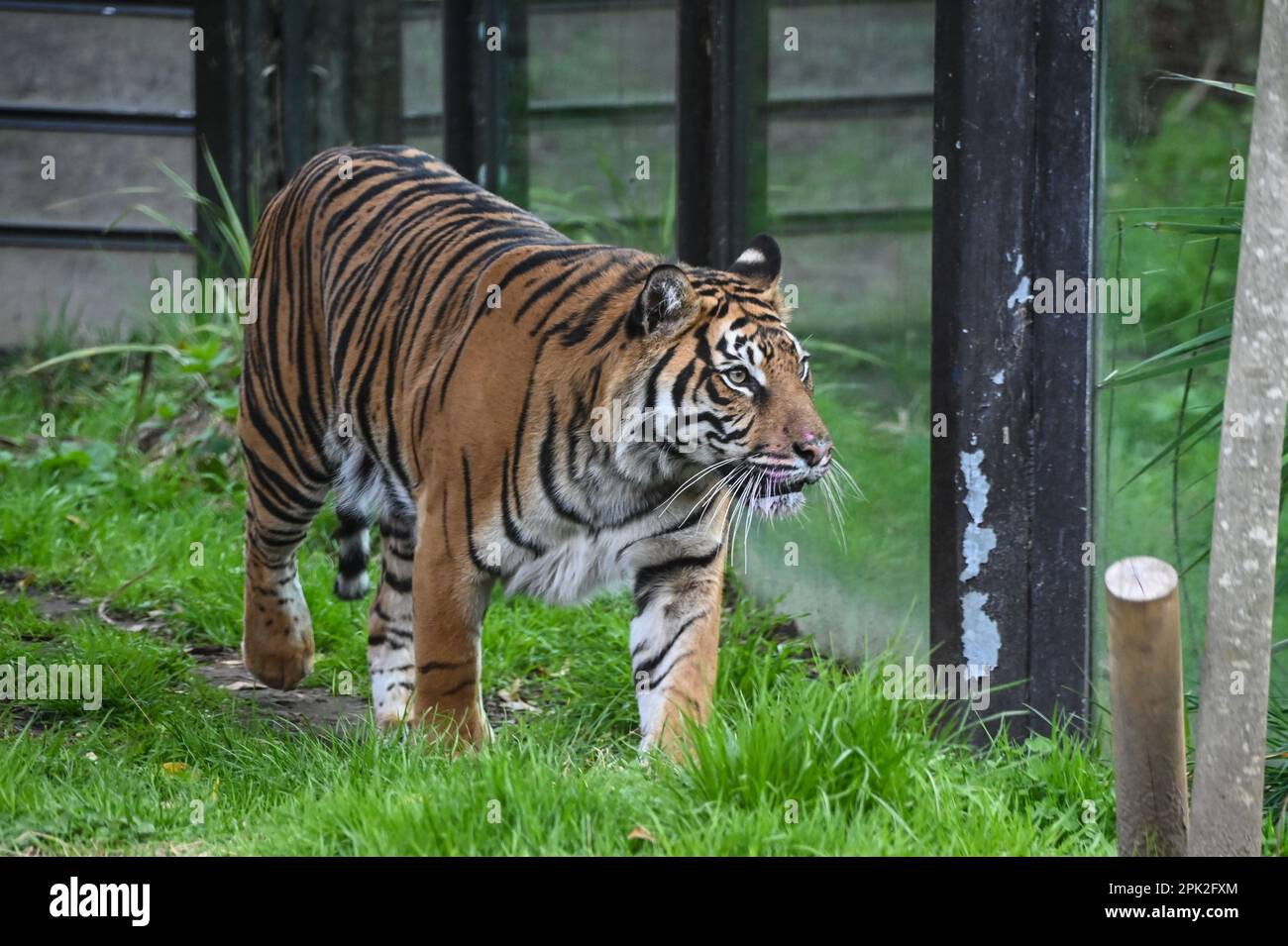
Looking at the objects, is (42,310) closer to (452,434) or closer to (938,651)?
(452,434)

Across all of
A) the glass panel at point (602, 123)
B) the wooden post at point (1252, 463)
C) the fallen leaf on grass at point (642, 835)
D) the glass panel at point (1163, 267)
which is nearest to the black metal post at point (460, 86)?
the glass panel at point (602, 123)

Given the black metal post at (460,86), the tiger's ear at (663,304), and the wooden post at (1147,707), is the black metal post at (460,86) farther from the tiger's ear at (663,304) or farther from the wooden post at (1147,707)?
the wooden post at (1147,707)

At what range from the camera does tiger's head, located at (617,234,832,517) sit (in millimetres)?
3975

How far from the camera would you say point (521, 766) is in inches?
143

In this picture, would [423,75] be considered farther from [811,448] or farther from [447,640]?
[811,448]

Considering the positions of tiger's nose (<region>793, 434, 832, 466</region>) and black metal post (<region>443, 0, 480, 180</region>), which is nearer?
tiger's nose (<region>793, 434, 832, 466</region>)

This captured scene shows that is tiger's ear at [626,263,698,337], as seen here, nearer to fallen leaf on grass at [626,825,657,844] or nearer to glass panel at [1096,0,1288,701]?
glass panel at [1096,0,1288,701]

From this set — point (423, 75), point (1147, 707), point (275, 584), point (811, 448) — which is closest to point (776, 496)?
point (811, 448)

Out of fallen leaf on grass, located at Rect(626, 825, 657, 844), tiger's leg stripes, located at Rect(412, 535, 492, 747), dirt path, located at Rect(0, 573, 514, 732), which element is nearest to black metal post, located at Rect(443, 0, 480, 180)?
dirt path, located at Rect(0, 573, 514, 732)

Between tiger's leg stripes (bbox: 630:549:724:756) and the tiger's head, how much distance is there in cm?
31

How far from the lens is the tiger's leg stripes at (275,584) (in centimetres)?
530

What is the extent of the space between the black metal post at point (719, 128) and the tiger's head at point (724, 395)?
5.98 ft

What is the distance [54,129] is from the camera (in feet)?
31.2
